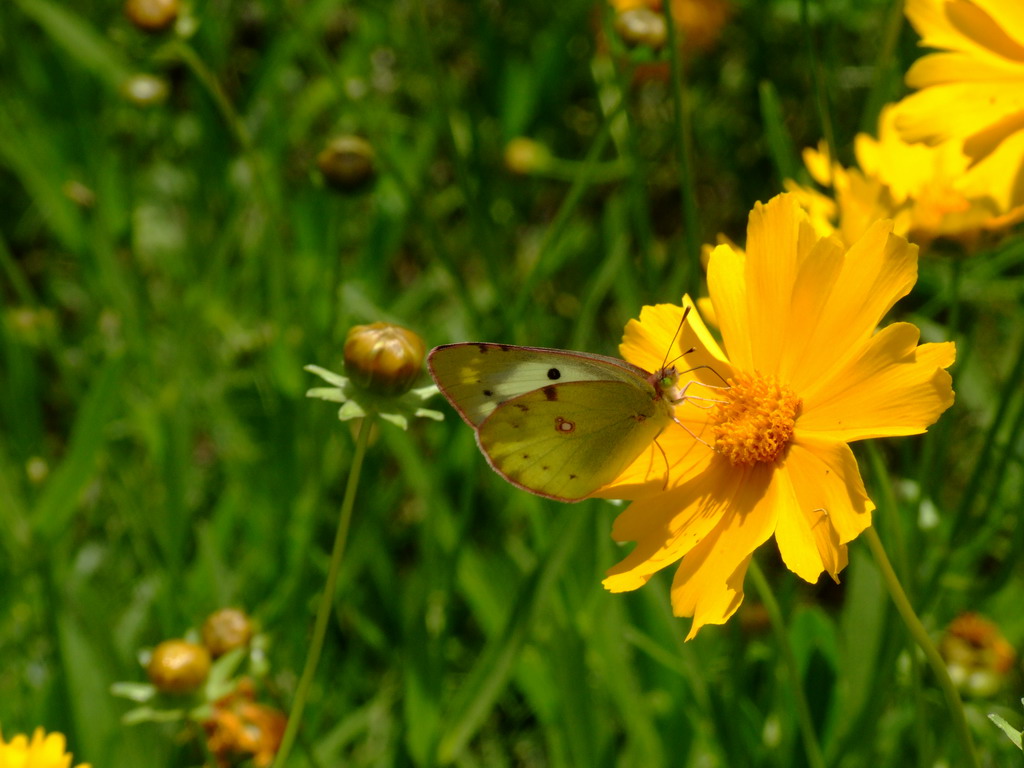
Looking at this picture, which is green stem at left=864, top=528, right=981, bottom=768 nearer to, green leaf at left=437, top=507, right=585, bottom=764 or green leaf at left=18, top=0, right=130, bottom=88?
green leaf at left=437, top=507, right=585, bottom=764

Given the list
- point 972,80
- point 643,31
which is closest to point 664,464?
point 972,80

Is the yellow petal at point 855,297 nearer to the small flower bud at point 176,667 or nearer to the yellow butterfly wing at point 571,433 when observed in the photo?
the yellow butterfly wing at point 571,433

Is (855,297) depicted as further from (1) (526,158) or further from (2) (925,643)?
(1) (526,158)

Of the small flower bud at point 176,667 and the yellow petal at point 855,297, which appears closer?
the yellow petal at point 855,297

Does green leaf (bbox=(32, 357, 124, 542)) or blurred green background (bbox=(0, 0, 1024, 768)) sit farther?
green leaf (bbox=(32, 357, 124, 542))

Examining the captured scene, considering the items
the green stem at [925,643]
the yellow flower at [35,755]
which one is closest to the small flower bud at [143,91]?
the yellow flower at [35,755]

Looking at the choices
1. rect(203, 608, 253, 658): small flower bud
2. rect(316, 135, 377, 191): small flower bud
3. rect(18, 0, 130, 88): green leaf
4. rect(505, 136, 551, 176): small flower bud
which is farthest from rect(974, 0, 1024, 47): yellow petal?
rect(18, 0, 130, 88): green leaf
